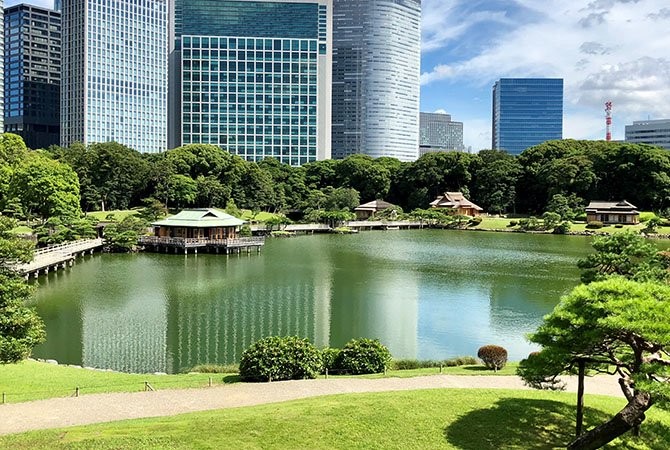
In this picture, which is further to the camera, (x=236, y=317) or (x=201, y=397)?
(x=236, y=317)

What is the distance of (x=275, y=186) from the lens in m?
74.6

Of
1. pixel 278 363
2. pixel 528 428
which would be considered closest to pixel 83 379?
pixel 278 363

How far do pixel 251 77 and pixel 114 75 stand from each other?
25.5m

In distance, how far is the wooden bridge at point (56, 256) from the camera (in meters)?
32.4

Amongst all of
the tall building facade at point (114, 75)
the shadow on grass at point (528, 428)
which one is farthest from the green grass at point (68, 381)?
the tall building facade at point (114, 75)

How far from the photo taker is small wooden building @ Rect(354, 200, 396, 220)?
74938 mm

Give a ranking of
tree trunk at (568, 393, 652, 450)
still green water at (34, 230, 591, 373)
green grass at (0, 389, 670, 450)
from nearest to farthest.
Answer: tree trunk at (568, 393, 652, 450)
green grass at (0, 389, 670, 450)
still green water at (34, 230, 591, 373)

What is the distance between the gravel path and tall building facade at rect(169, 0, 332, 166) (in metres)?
98.8

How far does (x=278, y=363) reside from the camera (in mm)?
14508

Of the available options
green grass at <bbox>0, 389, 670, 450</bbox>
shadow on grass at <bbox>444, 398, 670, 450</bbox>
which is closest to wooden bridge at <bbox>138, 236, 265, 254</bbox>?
green grass at <bbox>0, 389, 670, 450</bbox>

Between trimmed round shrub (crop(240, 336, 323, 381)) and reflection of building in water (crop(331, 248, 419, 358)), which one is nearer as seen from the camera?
trimmed round shrub (crop(240, 336, 323, 381))

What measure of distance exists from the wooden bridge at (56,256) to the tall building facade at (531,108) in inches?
6972

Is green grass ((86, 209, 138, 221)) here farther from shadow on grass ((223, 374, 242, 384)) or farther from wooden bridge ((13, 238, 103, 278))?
shadow on grass ((223, 374, 242, 384))

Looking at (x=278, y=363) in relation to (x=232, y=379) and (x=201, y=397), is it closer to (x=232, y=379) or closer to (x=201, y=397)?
(x=232, y=379)
